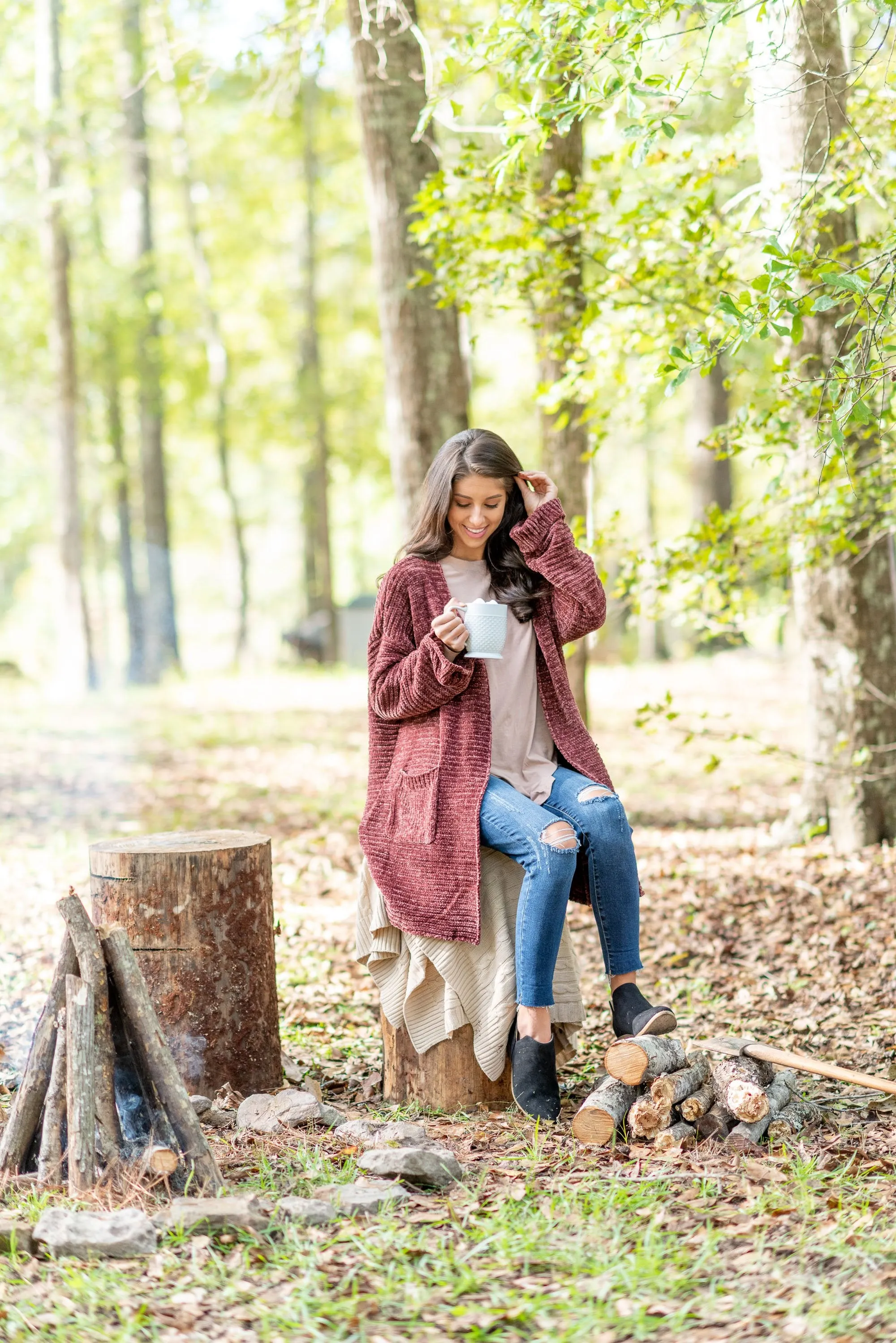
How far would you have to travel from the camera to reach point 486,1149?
3215mm

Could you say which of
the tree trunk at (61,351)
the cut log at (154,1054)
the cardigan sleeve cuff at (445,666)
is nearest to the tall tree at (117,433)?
the tree trunk at (61,351)

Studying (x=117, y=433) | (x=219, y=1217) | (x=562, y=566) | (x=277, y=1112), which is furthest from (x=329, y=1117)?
(x=117, y=433)

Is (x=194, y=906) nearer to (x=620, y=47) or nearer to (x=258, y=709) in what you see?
(x=620, y=47)

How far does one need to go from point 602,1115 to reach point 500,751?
43.5 inches

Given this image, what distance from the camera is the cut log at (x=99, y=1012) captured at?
2.95 metres

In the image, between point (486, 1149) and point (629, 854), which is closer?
point (486, 1149)

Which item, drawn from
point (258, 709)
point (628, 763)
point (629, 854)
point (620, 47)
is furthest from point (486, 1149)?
point (258, 709)

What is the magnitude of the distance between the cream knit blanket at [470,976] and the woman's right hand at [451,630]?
66cm

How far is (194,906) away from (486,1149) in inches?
42.6

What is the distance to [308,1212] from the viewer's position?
2732 mm

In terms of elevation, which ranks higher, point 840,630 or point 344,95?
point 344,95

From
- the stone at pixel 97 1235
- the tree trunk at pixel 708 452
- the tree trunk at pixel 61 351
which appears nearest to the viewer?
the stone at pixel 97 1235

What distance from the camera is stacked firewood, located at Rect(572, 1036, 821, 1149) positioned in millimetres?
3172

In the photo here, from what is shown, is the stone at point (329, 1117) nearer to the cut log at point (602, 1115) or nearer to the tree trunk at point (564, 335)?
the cut log at point (602, 1115)
